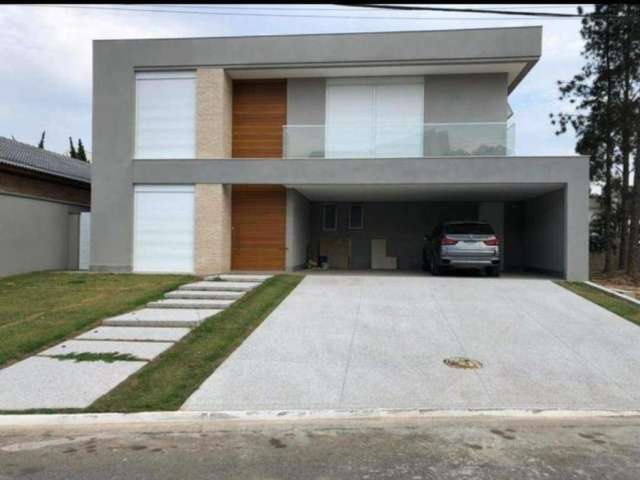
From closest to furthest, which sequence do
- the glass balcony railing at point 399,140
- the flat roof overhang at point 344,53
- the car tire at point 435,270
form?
the glass balcony railing at point 399,140, the flat roof overhang at point 344,53, the car tire at point 435,270

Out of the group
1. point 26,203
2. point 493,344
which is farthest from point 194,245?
point 493,344

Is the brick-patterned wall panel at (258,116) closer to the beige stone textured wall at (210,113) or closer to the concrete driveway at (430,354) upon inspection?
the beige stone textured wall at (210,113)

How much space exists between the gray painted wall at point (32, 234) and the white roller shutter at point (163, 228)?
3.55 meters

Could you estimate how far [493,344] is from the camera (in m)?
8.88

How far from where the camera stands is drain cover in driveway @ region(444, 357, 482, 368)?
775cm

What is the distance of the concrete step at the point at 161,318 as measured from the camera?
9.98 metres

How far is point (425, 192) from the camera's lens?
1808 cm

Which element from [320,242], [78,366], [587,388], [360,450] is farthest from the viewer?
[320,242]

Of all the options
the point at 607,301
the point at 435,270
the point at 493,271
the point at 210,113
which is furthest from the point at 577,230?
the point at 210,113

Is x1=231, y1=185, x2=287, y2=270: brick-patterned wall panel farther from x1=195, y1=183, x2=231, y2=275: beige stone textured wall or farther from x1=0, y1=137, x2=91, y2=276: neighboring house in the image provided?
x1=0, y1=137, x2=91, y2=276: neighboring house

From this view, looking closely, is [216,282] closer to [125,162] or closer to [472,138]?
[125,162]

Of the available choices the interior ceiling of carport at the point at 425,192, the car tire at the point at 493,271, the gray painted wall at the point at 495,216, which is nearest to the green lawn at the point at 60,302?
the interior ceiling of carport at the point at 425,192

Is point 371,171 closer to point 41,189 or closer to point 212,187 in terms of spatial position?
point 212,187

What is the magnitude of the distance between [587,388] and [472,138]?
10222mm
